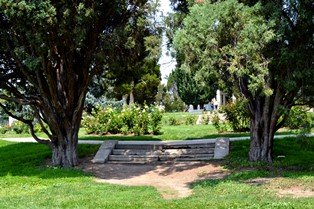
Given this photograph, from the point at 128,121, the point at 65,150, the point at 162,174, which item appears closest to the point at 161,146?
the point at 162,174

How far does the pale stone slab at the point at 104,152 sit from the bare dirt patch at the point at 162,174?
0.98 ft

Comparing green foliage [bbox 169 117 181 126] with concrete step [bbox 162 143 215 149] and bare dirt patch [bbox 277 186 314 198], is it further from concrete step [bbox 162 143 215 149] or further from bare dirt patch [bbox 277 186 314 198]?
bare dirt patch [bbox 277 186 314 198]

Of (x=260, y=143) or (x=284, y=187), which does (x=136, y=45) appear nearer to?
(x=260, y=143)

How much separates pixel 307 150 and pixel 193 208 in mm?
8228

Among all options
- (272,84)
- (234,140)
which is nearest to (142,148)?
(234,140)

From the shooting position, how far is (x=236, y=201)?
8750 millimetres

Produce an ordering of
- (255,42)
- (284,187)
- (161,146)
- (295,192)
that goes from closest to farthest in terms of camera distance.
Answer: (295,192) < (284,187) < (255,42) < (161,146)

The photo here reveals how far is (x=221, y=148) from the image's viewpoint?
15547 mm

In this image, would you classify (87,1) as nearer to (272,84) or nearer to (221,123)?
(272,84)

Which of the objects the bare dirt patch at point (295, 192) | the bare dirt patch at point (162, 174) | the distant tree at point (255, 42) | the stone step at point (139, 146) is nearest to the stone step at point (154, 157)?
the bare dirt patch at point (162, 174)

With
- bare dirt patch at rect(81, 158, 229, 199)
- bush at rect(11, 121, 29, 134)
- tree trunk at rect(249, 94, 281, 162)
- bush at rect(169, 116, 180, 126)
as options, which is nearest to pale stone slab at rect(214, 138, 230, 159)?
bare dirt patch at rect(81, 158, 229, 199)

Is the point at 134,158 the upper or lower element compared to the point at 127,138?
lower

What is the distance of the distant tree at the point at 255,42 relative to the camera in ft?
37.2

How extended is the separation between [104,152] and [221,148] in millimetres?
3882
